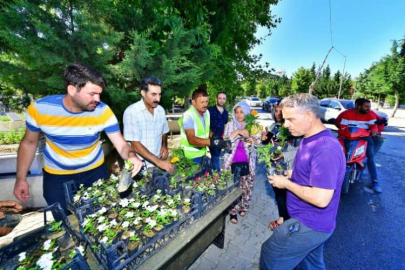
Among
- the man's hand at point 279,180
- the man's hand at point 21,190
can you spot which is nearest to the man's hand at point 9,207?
the man's hand at point 21,190

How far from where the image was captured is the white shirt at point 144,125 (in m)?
2.47

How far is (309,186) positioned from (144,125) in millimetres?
2076

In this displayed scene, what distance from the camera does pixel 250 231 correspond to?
3031 millimetres

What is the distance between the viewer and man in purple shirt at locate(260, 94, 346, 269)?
1.41m

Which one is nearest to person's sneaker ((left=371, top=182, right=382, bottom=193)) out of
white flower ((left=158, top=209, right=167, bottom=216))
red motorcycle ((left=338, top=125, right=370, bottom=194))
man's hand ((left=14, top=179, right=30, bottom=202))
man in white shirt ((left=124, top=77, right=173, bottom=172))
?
red motorcycle ((left=338, top=125, right=370, bottom=194))

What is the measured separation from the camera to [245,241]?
2.81 metres

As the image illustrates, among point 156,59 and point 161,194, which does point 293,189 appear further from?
point 156,59

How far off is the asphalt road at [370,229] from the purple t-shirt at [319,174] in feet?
4.70

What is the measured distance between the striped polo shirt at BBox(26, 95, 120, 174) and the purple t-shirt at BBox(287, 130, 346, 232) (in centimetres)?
199

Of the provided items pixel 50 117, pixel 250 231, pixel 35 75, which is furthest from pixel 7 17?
pixel 250 231

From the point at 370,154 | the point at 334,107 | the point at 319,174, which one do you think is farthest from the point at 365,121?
the point at 334,107

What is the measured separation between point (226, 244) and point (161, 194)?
1.60 metres

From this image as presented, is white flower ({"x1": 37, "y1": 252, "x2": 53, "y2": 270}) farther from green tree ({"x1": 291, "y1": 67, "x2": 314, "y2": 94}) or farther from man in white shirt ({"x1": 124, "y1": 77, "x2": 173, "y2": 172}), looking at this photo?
green tree ({"x1": 291, "y1": 67, "x2": 314, "y2": 94})

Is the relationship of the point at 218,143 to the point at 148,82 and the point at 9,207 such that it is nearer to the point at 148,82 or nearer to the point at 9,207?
the point at 148,82
